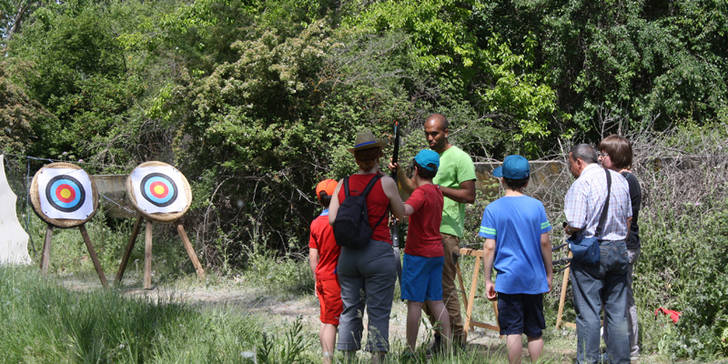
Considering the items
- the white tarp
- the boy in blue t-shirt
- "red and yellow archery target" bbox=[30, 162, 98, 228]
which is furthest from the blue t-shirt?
the white tarp

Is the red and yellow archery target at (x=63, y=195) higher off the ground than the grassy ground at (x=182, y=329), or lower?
higher

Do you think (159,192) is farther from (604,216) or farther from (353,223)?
(604,216)

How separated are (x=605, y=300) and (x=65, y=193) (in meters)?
7.00

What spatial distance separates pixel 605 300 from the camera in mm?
4309

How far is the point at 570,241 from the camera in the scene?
4.25m

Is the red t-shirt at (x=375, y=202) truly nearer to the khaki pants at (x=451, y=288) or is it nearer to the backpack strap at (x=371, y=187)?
the backpack strap at (x=371, y=187)

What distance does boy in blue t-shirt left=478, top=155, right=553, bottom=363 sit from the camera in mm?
3873

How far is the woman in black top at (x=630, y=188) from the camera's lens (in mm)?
4617

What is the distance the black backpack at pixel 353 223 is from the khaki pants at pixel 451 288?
100 centimetres

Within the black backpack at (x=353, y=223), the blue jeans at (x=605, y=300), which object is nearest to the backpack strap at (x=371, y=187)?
the black backpack at (x=353, y=223)

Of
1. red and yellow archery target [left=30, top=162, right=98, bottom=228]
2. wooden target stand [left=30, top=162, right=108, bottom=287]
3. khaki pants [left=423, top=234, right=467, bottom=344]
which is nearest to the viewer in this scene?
khaki pants [left=423, top=234, right=467, bottom=344]

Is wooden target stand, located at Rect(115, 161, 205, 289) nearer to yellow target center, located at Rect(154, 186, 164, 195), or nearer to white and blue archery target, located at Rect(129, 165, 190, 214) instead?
white and blue archery target, located at Rect(129, 165, 190, 214)

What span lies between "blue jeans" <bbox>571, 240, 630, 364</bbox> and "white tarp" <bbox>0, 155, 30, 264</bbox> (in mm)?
8151

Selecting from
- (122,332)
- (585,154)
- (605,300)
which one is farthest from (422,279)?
(122,332)
